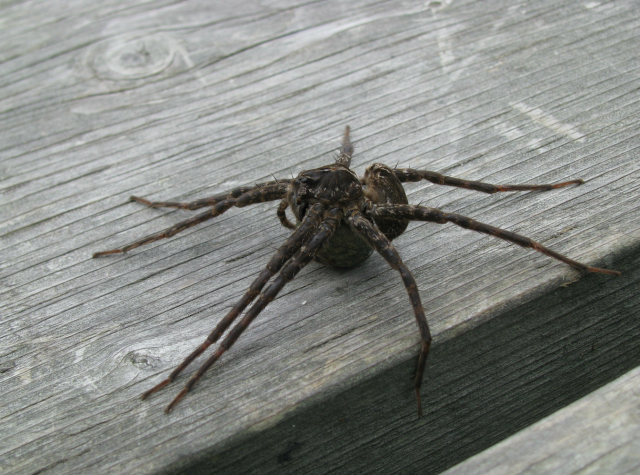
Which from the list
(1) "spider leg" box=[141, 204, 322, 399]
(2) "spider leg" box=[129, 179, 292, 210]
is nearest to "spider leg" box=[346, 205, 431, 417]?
(1) "spider leg" box=[141, 204, 322, 399]

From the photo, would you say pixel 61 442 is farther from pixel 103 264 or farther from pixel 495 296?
pixel 495 296

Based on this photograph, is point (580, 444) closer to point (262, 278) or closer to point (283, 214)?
point (262, 278)

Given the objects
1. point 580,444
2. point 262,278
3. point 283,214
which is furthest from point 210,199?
point 580,444

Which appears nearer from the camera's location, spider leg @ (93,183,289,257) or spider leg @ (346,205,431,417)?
spider leg @ (346,205,431,417)

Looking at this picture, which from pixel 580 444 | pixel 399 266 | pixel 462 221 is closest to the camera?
pixel 580 444

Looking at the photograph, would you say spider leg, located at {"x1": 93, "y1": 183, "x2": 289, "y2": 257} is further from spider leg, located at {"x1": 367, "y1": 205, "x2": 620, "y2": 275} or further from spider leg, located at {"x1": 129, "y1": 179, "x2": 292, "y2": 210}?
spider leg, located at {"x1": 367, "y1": 205, "x2": 620, "y2": 275}

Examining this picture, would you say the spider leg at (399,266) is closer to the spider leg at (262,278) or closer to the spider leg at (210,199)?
the spider leg at (262,278)
